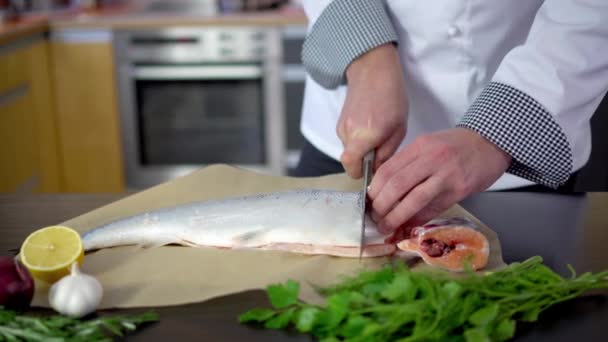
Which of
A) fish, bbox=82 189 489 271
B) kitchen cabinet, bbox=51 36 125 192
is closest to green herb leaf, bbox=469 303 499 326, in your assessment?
fish, bbox=82 189 489 271

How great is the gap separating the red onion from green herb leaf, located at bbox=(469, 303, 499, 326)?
41 centimetres

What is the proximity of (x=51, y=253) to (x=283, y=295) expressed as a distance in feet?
0.91

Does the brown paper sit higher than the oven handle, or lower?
higher

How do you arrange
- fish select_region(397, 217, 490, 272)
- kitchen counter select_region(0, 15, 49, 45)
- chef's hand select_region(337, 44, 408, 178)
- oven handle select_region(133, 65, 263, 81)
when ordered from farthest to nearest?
oven handle select_region(133, 65, 263, 81) < kitchen counter select_region(0, 15, 49, 45) < chef's hand select_region(337, 44, 408, 178) < fish select_region(397, 217, 490, 272)

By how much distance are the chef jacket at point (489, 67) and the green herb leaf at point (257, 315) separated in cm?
39

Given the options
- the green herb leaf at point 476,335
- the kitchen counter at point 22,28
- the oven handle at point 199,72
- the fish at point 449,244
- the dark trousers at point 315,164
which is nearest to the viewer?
the green herb leaf at point 476,335

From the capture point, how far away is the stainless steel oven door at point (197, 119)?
3287 mm

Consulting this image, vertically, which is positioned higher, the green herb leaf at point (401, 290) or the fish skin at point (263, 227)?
the green herb leaf at point (401, 290)

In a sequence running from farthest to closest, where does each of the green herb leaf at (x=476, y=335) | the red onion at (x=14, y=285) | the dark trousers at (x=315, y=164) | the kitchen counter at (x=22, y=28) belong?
the kitchen counter at (x=22, y=28) < the dark trousers at (x=315, y=164) < the red onion at (x=14, y=285) < the green herb leaf at (x=476, y=335)

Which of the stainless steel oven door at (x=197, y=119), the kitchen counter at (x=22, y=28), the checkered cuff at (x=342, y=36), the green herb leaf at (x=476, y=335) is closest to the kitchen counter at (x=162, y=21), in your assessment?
the kitchen counter at (x=22, y=28)

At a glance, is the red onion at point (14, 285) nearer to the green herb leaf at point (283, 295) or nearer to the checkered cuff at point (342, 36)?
the green herb leaf at point (283, 295)

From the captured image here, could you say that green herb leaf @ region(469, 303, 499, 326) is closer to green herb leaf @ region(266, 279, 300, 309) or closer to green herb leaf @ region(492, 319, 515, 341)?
green herb leaf @ region(492, 319, 515, 341)

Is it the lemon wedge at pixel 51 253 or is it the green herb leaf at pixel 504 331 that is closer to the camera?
the green herb leaf at pixel 504 331

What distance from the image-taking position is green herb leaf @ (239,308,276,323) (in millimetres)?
734
